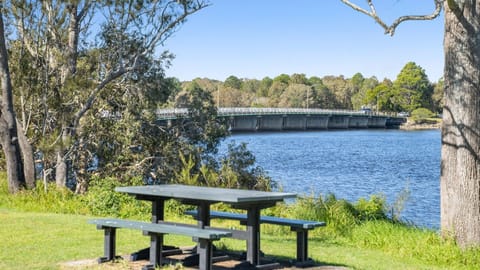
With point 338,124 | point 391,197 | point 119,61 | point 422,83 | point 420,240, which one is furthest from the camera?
point 422,83

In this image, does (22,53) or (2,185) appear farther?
(22,53)

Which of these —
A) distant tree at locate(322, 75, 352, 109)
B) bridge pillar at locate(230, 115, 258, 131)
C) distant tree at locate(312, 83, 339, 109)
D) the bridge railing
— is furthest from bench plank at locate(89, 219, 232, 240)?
distant tree at locate(322, 75, 352, 109)

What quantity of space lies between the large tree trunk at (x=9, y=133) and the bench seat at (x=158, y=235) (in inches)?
343

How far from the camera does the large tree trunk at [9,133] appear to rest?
50.0 ft

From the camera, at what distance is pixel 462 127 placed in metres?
9.13

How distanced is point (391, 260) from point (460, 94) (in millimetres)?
2531

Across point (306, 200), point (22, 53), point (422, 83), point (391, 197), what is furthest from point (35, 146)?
point (422, 83)

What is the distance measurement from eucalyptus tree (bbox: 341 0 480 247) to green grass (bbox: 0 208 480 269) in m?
0.41

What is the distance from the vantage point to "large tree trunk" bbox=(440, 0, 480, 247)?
9.02 metres

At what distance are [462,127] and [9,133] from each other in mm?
10482

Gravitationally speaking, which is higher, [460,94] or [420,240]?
[460,94]

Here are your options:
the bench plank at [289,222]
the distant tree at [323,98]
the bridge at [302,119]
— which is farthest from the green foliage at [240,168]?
the distant tree at [323,98]

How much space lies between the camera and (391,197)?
23.6 meters

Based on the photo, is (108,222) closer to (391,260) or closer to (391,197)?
(391,260)
